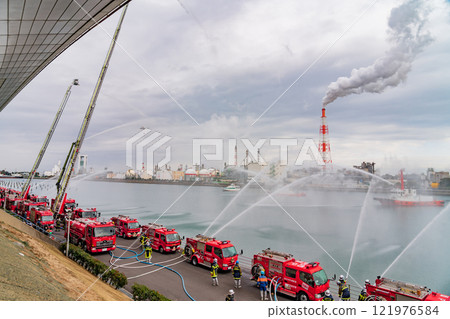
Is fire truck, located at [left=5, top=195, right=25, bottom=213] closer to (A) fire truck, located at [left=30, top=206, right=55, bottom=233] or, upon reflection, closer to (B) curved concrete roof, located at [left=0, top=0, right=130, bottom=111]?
(A) fire truck, located at [left=30, top=206, right=55, bottom=233]

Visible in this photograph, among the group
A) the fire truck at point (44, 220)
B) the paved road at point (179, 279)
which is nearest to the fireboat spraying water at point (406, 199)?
the paved road at point (179, 279)

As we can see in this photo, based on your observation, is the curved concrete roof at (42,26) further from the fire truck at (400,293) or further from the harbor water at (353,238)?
the harbor water at (353,238)

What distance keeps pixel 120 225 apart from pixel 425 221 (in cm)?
5101

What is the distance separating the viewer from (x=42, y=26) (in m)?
13.3

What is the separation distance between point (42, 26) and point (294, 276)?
16.9m

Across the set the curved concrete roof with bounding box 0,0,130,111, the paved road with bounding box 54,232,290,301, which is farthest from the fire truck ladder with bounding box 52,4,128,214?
the paved road with bounding box 54,232,290,301

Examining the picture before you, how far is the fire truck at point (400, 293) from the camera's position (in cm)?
875

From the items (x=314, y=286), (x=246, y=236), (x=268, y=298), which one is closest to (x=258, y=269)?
(x=268, y=298)

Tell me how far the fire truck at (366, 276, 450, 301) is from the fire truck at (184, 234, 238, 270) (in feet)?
21.3

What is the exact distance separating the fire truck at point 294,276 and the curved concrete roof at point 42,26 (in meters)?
13.6

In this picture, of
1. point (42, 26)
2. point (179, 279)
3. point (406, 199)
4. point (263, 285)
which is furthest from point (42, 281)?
point (406, 199)

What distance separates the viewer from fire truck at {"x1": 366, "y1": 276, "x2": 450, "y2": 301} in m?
8.75

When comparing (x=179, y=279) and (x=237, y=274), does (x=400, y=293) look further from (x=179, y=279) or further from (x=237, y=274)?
(x=179, y=279)

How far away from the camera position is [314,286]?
33.6 feet
